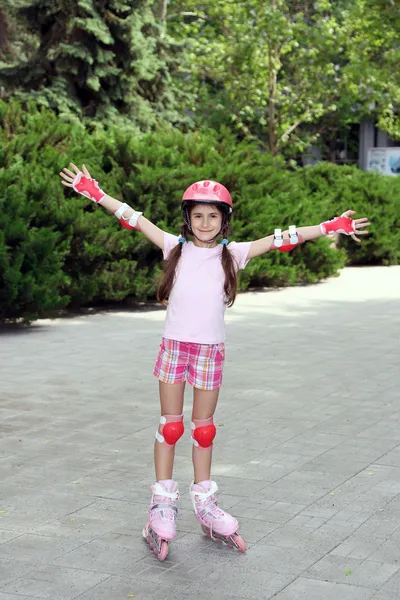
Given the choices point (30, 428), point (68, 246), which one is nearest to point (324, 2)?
point (68, 246)

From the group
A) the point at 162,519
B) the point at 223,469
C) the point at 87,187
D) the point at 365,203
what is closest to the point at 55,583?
the point at 162,519

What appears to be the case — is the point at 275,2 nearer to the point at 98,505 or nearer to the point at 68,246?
the point at 68,246

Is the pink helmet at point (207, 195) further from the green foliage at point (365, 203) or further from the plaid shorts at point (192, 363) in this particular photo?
the green foliage at point (365, 203)

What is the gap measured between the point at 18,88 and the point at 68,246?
30.9 feet

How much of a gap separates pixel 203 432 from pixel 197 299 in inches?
24.0

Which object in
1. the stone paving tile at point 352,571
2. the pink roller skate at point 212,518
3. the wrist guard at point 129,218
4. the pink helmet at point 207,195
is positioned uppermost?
the pink helmet at point 207,195

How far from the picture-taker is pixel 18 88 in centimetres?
2133

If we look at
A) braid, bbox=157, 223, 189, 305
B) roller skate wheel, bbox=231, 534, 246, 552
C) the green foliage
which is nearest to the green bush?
the green foliage

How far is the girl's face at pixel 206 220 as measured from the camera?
16.7ft

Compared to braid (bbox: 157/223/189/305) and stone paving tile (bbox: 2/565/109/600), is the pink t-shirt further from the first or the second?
stone paving tile (bbox: 2/565/109/600)

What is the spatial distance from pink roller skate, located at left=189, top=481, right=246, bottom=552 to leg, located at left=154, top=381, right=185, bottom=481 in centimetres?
17

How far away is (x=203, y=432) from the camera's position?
514cm

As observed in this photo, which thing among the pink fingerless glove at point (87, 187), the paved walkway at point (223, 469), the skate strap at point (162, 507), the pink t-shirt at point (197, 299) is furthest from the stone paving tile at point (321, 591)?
the pink fingerless glove at point (87, 187)

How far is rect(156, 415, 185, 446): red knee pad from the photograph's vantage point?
5117 mm
